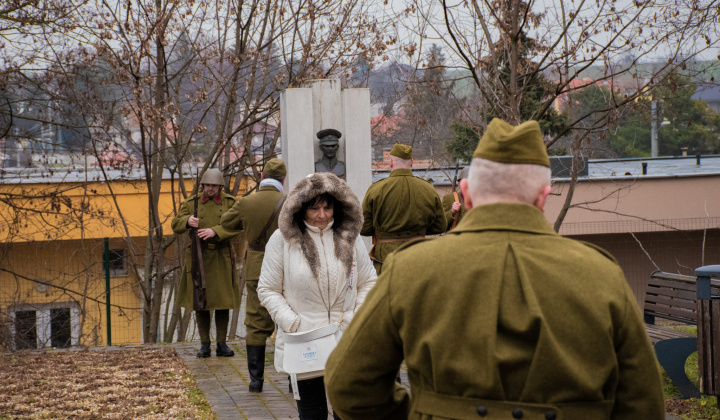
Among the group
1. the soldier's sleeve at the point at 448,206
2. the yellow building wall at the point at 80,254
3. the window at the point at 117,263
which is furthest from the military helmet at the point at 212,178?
the yellow building wall at the point at 80,254

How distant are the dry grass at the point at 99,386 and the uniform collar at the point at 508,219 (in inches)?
187

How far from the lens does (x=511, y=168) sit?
7.72ft

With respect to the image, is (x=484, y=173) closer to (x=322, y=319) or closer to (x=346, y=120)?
(x=322, y=319)

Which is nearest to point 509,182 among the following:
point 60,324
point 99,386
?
point 99,386

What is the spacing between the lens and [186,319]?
16953mm

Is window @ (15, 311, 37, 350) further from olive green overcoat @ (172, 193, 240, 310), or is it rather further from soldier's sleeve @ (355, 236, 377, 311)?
soldier's sleeve @ (355, 236, 377, 311)

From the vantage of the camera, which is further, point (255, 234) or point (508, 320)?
point (255, 234)

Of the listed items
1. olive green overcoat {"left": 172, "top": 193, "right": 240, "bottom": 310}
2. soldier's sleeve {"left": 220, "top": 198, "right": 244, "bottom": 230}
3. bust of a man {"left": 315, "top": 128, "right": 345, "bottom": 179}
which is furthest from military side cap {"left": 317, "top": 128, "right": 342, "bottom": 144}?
soldier's sleeve {"left": 220, "top": 198, "right": 244, "bottom": 230}

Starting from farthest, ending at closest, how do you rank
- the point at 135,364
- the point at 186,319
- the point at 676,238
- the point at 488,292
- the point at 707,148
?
the point at 707,148 < the point at 676,238 < the point at 186,319 < the point at 135,364 < the point at 488,292

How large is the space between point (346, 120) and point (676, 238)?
19.1 metres

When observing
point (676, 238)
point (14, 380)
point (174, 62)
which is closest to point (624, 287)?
point (14, 380)

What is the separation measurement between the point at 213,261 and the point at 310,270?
491 centimetres

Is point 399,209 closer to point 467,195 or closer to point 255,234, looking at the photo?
point 255,234

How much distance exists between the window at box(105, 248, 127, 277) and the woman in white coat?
999cm
